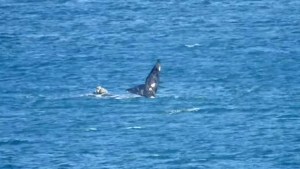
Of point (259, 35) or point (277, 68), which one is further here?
point (259, 35)

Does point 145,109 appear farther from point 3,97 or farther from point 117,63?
point 117,63

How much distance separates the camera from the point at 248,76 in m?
115

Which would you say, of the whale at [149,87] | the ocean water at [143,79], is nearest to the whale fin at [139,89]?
the whale at [149,87]

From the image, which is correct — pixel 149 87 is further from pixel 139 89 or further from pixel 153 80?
pixel 139 89

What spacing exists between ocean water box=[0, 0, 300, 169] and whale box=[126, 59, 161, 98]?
0.56 m

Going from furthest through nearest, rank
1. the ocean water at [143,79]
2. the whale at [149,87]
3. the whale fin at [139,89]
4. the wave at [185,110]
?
the whale fin at [139,89] → the whale at [149,87] → the wave at [185,110] → the ocean water at [143,79]

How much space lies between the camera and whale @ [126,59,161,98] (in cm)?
10725

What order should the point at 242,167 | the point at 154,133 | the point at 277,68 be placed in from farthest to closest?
1. the point at 277,68
2. the point at 154,133
3. the point at 242,167

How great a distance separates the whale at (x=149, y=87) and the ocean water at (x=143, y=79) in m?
0.56

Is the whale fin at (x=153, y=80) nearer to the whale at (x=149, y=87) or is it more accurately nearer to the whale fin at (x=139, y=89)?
the whale at (x=149, y=87)

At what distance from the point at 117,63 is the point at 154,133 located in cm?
2385

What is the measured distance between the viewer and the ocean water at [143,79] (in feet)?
307

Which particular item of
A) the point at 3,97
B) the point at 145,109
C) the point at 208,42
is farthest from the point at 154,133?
the point at 208,42

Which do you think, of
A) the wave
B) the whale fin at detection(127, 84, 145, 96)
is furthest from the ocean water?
the whale fin at detection(127, 84, 145, 96)
